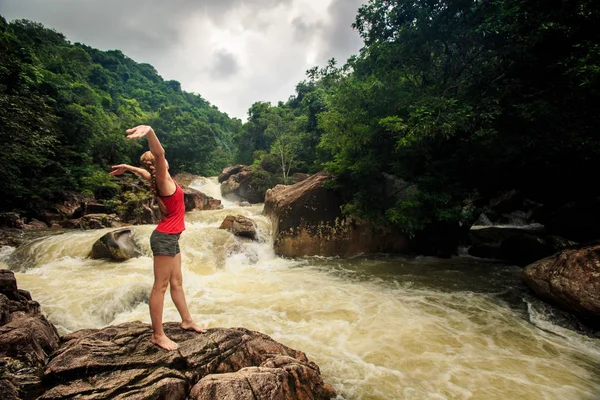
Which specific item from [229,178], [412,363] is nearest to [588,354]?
[412,363]

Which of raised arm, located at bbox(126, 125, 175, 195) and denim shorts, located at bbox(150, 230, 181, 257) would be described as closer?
raised arm, located at bbox(126, 125, 175, 195)

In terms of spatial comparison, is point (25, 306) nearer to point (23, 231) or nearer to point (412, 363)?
point (412, 363)

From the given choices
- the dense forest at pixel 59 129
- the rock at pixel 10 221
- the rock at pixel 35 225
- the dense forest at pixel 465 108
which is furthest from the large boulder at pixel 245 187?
the rock at pixel 10 221

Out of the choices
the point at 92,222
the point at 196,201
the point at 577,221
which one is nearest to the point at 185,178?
the point at 196,201

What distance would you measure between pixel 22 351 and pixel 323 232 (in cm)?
808

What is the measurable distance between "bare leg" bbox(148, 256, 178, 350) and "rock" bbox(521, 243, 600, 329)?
6248 mm

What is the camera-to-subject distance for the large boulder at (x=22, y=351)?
2049mm

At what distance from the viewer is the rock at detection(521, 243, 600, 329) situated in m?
4.39

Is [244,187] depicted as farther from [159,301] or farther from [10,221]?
[159,301]

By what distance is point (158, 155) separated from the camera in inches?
90.5

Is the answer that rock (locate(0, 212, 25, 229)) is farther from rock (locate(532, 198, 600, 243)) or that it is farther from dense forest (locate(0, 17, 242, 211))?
rock (locate(532, 198, 600, 243))

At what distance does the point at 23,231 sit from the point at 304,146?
20166 millimetres

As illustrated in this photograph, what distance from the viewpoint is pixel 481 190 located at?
8.72 m

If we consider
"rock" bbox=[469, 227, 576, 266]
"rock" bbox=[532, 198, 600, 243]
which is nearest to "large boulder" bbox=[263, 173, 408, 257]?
"rock" bbox=[469, 227, 576, 266]
